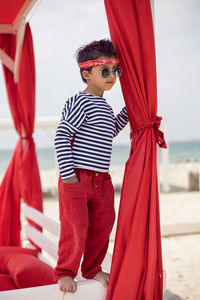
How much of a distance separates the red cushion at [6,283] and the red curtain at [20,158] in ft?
4.62

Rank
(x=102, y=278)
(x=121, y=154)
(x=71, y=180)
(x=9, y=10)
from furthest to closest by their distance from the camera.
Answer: (x=121, y=154) → (x=9, y=10) → (x=102, y=278) → (x=71, y=180)

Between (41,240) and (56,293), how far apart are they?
1534 mm

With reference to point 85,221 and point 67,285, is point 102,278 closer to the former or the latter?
point 67,285

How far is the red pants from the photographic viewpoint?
198 centimetres

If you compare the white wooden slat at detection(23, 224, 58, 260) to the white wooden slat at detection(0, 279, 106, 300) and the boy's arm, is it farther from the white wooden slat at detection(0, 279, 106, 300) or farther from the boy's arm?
the boy's arm

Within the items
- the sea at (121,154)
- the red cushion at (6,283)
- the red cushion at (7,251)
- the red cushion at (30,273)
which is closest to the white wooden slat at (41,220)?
the red cushion at (7,251)

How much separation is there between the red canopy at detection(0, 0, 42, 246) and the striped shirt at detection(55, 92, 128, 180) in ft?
6.45

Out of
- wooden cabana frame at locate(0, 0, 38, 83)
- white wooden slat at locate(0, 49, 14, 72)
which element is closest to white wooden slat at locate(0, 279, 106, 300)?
wooden cabana frame at locate(0, 0, 38, 83)

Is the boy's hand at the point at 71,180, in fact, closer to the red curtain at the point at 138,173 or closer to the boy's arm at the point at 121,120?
the red curtain at the point at 138,173

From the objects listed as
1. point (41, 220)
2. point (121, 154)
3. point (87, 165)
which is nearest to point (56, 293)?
point (87, 165)

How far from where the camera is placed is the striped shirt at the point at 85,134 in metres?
1.96

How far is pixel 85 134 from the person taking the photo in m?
2.03

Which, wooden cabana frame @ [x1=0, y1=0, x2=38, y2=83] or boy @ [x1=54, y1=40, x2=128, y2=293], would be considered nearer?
boy @ [x1=54, y1=40, x2=128, y2=293]

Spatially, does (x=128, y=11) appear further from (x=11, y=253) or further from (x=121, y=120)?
(x=11, y=253)
